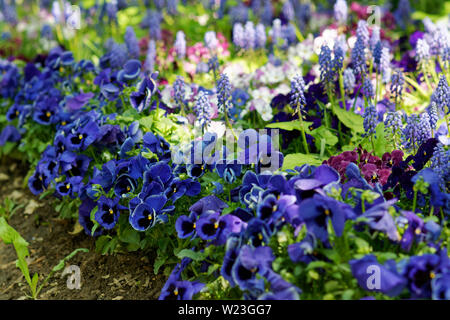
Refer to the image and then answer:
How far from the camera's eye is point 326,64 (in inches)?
123

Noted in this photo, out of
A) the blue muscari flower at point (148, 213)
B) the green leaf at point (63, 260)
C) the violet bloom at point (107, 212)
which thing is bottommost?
the green leaf at point (63, 260)

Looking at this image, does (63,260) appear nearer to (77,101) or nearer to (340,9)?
(77,101)

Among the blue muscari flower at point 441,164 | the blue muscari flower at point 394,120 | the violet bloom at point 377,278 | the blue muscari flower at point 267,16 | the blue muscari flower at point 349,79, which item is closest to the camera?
the violet bloom at point 377,278

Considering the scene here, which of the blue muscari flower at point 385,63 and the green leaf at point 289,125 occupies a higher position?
the blue muscari flower at point 385,63

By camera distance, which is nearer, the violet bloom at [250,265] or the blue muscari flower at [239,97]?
the violet bloom at [250,265]

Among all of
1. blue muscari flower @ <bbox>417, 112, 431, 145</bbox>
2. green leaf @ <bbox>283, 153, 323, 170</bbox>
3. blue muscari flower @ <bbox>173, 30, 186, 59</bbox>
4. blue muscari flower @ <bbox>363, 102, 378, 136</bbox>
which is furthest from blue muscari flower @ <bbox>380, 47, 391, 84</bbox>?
blue muscari flower @ <bbox>173, 30, 186, 59</bbox>

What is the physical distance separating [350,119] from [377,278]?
5.19 ft

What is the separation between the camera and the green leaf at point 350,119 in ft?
10.5

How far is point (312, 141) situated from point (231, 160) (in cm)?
83

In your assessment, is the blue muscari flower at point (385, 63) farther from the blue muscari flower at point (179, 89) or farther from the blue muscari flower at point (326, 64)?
the blue muscari flower at point (179, 89)

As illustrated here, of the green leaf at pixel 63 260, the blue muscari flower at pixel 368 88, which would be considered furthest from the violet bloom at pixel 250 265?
the blue muscari flower at pixel 368 88

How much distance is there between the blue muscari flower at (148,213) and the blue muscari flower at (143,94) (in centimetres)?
91

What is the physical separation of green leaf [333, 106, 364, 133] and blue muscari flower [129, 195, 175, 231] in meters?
1.31

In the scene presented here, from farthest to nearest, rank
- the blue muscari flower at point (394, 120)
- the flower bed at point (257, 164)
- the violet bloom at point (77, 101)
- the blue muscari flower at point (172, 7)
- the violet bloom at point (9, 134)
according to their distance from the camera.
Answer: the blue muscari flower at point (172, 7) < the violet bloom at point (9, 134) < the violet bloom at point (77, 101) < the blue muscari flower at point (394, 120) < the flower bed at point (257, 164)
